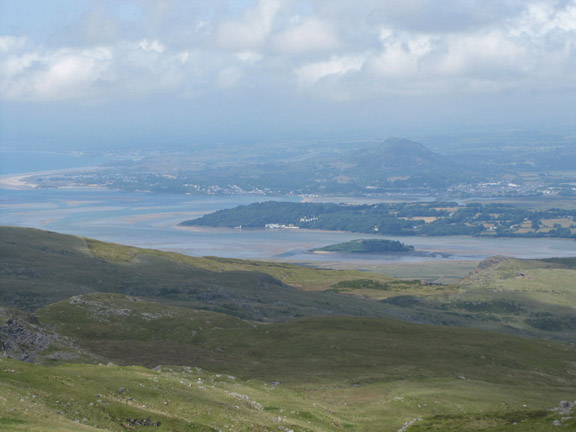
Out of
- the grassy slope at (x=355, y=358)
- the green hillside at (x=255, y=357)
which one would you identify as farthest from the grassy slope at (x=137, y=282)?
the grassy slope at (x=355, y=358)

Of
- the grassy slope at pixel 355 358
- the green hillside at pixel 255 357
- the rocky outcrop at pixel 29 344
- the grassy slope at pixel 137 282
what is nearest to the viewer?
the green hillside at pixel 255 357

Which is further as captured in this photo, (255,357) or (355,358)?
(255,357)

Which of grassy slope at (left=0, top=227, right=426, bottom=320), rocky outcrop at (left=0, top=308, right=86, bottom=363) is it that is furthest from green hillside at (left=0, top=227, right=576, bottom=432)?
grassy slope at (left=0, top=227, right=426, bottom=320)

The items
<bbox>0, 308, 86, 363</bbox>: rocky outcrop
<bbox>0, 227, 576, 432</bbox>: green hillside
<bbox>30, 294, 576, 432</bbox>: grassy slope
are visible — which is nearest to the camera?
<bbox>0, 227, 576, 432</bbox>: green hillside

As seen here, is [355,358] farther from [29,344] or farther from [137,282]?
[137,282]

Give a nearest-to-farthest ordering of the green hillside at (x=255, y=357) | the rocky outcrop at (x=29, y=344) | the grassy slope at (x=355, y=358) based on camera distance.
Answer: the green hillside at (x=255, y=357) < the grassy slope at (x=355, y=358) < the rocky outcrop at (x=29, y=344)

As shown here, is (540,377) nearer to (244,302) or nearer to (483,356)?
(483,356)

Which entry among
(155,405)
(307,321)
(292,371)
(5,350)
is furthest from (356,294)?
(155,405)

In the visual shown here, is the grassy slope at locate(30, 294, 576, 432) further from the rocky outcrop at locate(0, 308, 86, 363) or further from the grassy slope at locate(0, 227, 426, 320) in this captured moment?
the grassy slope at locate(0, 227, 426, 320)

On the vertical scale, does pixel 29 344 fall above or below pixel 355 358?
above

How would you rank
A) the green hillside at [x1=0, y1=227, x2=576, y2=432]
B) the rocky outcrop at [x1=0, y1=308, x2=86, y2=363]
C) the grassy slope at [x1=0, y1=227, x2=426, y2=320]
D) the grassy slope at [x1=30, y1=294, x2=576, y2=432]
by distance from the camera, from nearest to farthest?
the green hillside at [x1=0, y1=227, x2=576, y2=432] → the grassy slope at [x1=30, y1=294, x2=576, y2=432] → the rocky outcrop at [x1=0, y1=308, x2=86, y2=363] → the grassy slope at [x1=0, y1=227, x2=426, y2=320]

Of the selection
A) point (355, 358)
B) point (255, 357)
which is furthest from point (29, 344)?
point (355, 358)

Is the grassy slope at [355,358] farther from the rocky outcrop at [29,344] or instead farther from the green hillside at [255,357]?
the rocky outcrop at [29,344]
